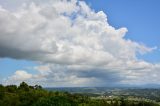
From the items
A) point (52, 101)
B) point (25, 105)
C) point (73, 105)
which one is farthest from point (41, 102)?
point (25, 105)

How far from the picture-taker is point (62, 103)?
6732 inches

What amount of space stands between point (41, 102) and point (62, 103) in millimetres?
9868

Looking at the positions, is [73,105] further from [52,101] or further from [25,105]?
[25,105]

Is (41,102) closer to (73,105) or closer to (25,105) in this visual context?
(73,105)

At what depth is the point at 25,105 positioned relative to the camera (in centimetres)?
19912

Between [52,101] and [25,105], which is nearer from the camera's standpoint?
[52,101]

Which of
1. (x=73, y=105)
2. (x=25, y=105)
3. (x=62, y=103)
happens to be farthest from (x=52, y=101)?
(x=25, y=105)

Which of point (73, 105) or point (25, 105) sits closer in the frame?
point (73, 105)

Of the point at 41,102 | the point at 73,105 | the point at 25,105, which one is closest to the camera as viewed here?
the point at 41,102

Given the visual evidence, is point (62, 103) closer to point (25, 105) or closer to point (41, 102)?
point (41, 102)

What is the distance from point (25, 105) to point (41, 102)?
33237 mm

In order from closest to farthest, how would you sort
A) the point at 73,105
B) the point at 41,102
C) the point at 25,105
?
the point at 41,102 → the point at 73,105 → the point at 25,105

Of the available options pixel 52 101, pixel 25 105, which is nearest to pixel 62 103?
pixel 52 101

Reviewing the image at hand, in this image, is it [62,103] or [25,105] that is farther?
[25,105]
